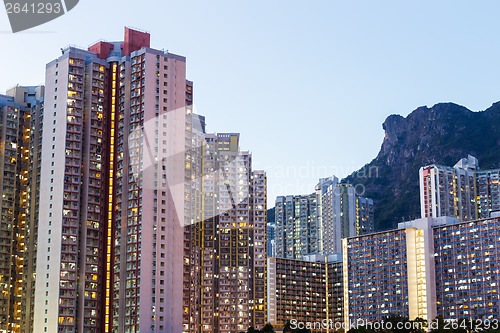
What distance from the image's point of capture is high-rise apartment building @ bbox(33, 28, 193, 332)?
13662 cm

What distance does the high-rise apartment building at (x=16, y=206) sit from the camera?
15462 centimetres

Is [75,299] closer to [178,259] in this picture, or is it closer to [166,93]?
[178,259]

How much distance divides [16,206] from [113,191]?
30.2 metres

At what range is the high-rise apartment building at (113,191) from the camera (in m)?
137

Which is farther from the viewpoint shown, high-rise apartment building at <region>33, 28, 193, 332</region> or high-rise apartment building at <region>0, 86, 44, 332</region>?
high-rise apartment building at <region>0, 86, 44, 332</region>

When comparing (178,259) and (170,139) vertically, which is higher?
(170,139)

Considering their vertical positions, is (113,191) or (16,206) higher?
(113,191)

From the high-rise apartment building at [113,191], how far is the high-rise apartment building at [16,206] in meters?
10.2

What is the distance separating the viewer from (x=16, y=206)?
543ft

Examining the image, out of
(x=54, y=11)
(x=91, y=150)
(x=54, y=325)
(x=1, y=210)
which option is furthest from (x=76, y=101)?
(x=54, y=11)

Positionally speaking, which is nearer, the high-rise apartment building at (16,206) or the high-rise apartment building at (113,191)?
the high-rise apartment building at (113,191)

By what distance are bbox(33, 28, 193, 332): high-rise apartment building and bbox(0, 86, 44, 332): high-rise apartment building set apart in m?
10.2

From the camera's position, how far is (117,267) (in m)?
140

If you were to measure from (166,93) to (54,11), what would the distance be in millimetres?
47374
